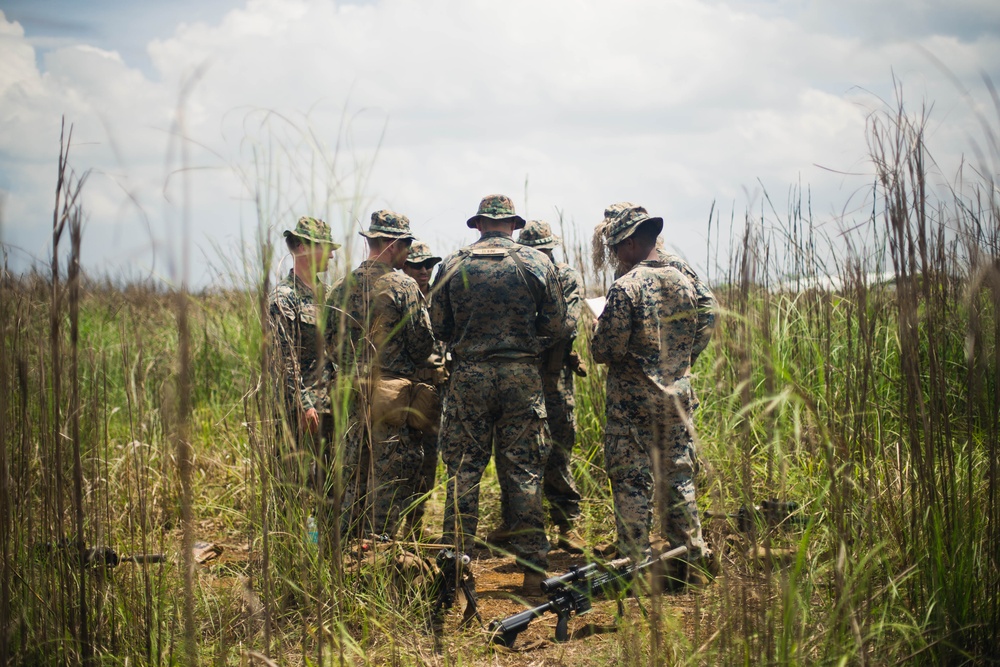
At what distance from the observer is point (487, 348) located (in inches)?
167

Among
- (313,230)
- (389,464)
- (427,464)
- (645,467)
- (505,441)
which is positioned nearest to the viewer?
(313,230)

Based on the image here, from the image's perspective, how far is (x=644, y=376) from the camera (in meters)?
3.84

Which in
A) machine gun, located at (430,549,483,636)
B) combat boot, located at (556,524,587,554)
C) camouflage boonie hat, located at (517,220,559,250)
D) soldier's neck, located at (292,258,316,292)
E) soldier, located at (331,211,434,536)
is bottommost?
combat boot, located at (556,524,587,554)

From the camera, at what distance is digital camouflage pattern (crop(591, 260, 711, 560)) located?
3764 mm

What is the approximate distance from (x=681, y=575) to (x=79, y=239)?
3.28 metres

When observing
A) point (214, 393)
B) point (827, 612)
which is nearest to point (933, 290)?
point (827, 612)

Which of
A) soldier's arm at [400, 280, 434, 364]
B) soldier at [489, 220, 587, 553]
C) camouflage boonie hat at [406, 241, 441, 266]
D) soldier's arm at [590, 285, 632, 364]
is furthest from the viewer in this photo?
camouflage boonie hat at [406, 241, 441, 266]

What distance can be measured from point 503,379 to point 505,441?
0.37 m

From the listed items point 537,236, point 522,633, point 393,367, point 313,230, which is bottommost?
point 522,633

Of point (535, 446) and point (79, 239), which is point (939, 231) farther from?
point (79, 239)

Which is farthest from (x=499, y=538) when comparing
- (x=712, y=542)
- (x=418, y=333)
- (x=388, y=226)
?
(x=712, y=542)

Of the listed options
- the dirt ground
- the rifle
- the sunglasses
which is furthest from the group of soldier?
the sunglasses

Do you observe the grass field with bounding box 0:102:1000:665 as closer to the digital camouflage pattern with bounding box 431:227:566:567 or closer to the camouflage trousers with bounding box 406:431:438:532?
the digital camouflage pattern with bounding box 431:227:566:567

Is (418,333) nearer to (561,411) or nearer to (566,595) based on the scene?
(561,411)
